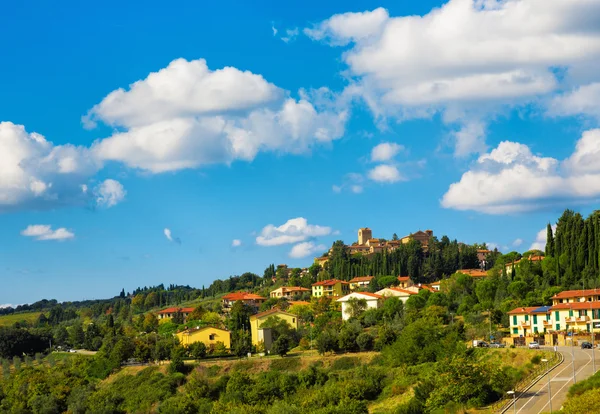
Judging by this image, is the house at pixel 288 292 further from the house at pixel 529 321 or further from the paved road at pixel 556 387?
the paved road at pixel 556 387

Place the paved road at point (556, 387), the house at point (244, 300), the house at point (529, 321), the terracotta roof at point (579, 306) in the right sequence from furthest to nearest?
the house at point (244, 300) < the house at point (529, 321) < the terracotta roof at point (579, 306) < the paved road at point (556, 387)

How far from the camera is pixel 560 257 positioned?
8300 centimetres

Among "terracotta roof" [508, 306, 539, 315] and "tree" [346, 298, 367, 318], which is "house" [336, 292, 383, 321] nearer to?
"tree" [346, 298, 367, 318]

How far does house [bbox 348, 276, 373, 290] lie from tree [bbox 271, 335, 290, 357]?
144 feet

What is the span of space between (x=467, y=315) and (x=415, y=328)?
15524 mm

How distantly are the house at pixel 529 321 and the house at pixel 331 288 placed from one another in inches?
1844

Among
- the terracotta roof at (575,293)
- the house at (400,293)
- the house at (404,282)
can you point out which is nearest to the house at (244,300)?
the house at (404,282)

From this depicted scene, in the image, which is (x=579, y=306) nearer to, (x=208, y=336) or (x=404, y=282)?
(x=208, y=336)

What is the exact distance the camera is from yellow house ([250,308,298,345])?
8252 cm

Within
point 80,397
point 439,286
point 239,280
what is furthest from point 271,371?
point 239,280

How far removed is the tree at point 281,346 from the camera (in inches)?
2899

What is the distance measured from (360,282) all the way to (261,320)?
37176mm

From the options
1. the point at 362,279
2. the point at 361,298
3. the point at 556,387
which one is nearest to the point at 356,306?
the point at 361,298

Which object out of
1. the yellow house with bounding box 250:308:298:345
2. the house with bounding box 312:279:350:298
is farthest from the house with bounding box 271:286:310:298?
the yellow house with bounding box 250:308:298:345
